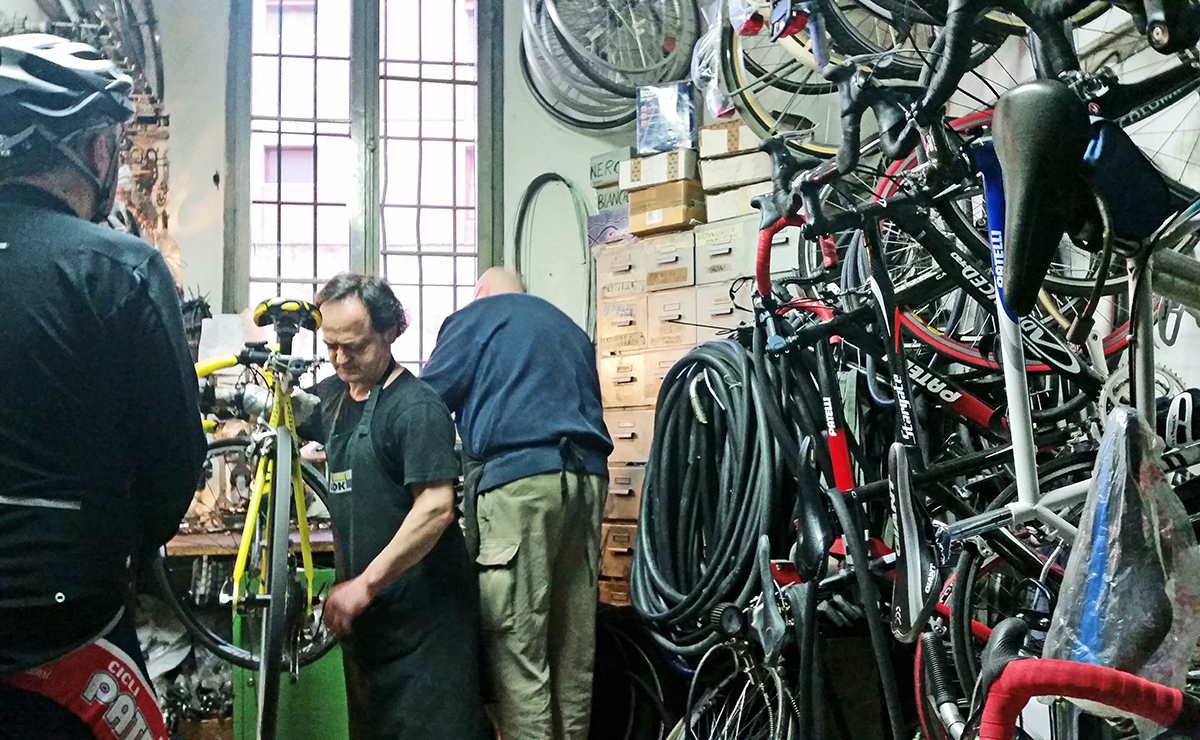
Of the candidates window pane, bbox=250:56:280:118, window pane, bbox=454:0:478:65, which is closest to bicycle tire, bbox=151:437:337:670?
window pane, bbox=250:56:280:118

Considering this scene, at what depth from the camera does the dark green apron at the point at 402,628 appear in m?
2.21

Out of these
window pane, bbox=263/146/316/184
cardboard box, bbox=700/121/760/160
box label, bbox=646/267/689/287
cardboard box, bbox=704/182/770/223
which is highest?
window pane, bbox=263/146/316/184

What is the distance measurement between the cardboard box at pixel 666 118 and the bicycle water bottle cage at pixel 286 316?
1953 millimetres

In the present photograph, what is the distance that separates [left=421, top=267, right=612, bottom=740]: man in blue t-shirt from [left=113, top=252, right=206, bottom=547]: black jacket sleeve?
51.6 inches

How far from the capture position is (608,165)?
14.1ft

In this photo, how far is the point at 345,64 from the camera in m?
4.76

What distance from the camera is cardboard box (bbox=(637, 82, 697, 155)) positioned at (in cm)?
402

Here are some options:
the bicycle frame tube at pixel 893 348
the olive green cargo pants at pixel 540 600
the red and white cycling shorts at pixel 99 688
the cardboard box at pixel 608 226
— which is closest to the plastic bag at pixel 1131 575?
the bicycle frame tube at pixel 893 348

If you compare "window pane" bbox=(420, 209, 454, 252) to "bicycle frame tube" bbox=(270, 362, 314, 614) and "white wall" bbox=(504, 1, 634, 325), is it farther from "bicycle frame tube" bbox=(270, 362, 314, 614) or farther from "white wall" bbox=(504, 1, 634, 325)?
"bicycle frame tube" bbox=(270, 362, 314, 614)

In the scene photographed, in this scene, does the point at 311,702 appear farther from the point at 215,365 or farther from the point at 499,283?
the point at 499,283

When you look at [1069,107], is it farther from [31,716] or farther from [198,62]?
[198,62]

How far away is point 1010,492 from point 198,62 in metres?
3.85

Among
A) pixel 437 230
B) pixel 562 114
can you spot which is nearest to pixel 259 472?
pixel 437 230

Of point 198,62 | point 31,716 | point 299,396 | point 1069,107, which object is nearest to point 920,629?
point 1069,107
